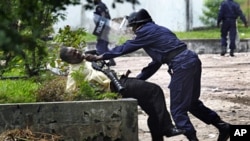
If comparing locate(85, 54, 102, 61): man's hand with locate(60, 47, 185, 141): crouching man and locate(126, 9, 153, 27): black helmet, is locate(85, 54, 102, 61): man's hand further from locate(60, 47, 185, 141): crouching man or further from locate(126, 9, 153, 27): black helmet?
locate(126, 9, 153, 27): black helmet

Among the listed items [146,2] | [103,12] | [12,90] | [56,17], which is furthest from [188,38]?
[12,90]

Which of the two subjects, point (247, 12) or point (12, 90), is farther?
point (247, 12)

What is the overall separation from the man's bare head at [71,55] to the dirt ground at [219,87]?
128cm

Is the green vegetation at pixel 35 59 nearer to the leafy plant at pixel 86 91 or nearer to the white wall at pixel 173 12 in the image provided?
the leafy plant at pixel 86 91

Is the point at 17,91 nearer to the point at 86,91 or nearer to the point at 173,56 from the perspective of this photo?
the point at 86,91

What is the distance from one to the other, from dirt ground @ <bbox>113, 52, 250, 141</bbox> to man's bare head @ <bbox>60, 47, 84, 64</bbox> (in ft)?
4.21

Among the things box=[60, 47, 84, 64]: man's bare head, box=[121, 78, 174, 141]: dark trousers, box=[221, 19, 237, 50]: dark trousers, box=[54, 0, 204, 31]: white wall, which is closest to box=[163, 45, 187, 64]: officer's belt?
box=[121, 78, 174, 141]: dark trousers

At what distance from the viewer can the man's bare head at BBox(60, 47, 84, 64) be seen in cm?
723

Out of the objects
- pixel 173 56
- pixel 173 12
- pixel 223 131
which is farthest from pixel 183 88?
pixel 173 12

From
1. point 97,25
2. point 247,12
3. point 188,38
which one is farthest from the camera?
point 247,12

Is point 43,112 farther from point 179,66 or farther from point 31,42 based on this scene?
point 31,42

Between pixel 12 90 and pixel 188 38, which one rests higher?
pixel 12 90

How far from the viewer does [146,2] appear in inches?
1084

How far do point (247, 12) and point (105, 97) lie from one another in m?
21.1
